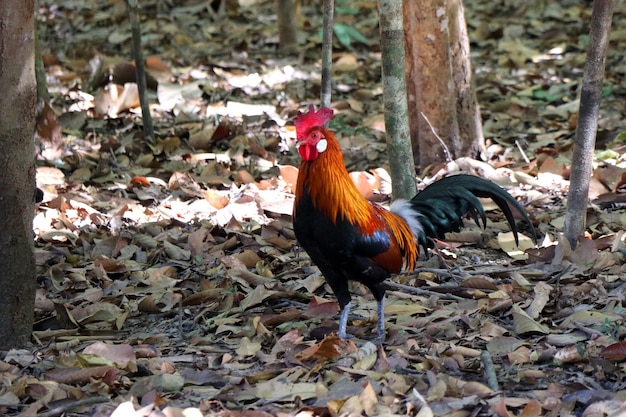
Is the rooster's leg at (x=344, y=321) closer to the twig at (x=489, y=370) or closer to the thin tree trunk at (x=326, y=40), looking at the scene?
the twig at (x=489, y=370)

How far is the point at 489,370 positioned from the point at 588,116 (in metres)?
1.80

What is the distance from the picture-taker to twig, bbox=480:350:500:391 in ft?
11.8

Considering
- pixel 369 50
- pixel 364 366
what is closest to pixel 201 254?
pixel 364 366

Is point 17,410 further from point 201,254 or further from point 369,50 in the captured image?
point 369,50

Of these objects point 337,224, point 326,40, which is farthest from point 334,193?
point 326,40

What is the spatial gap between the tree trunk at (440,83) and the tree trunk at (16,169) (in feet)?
10.1

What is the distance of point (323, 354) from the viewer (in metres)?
3.96

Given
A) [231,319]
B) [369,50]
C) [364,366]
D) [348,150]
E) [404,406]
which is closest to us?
[404,406]

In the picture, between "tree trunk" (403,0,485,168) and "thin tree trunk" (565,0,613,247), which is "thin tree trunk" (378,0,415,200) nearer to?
"thin tree trunk" (565,0,613,247)

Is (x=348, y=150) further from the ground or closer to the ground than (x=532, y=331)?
further from the ground

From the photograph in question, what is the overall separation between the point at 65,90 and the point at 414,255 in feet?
16.7

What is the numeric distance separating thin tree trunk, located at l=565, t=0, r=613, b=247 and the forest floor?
197 millimetres

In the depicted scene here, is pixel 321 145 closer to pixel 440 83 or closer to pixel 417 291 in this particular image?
pixel 417 291

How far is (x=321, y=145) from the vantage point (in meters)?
4.11
